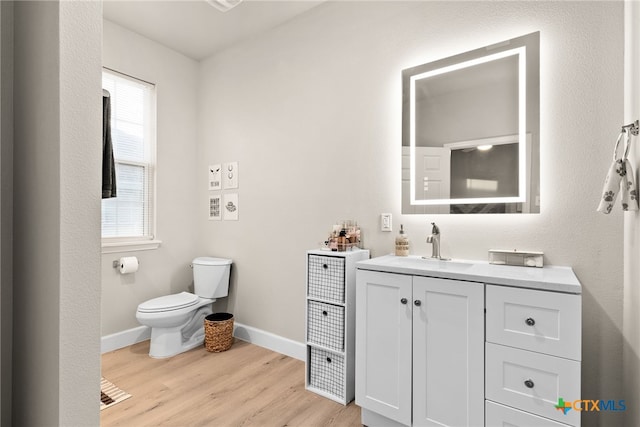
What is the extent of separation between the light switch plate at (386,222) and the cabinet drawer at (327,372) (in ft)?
2.91

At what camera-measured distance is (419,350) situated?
1.63 meters

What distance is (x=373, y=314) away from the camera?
180 centimetres

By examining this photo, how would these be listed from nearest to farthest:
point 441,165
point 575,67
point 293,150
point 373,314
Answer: point 575,67, point 373,314, point 441,165, point 293,150

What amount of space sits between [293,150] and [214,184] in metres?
1.08

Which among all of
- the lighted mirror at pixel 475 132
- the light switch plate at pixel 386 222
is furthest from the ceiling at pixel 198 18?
the light switch plate at pixel 386 222

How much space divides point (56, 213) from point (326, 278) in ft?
5.17

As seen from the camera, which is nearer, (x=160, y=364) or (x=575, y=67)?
(x=575, y=67)

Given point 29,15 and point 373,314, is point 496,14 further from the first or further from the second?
point 29,15

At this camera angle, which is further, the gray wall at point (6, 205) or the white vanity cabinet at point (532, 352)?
the white vanity cabinet at point (532, 352)

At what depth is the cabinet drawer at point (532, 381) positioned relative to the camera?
4.14 ft

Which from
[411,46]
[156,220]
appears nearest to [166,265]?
[156,220]

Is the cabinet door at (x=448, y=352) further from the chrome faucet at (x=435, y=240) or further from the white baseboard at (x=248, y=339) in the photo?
the white baseboard at (x=248, y=339)

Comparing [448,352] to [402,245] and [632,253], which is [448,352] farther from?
[632,253]

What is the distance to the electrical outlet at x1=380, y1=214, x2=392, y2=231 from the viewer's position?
224cm
